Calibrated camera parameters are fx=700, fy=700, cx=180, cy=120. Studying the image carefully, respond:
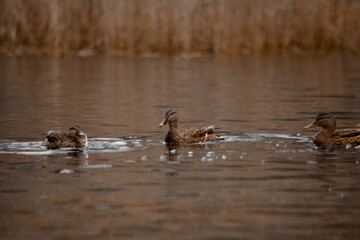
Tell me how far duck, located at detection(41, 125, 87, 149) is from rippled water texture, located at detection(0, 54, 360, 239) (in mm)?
152

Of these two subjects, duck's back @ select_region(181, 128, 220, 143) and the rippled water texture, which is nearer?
the rippled water texture

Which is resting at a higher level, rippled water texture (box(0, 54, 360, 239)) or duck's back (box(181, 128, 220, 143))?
duck's back (box(181, 128, 220, 143))

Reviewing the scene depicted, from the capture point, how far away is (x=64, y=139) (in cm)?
1069

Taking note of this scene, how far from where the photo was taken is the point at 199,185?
7.87 metres

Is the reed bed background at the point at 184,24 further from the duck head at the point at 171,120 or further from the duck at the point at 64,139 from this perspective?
the duck at the point at 64,139

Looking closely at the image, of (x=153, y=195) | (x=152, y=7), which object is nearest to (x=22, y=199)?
(x=153, y=195)

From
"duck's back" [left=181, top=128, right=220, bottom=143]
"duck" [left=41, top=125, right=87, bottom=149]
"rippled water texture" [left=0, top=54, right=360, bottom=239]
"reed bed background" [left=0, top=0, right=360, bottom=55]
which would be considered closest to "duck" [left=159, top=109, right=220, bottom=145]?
"duck's back" [left=181, top=128, right=220, bottom=143]

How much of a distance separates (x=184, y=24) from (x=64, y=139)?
2150cm

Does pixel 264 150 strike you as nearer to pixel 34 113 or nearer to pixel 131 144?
pixel 131 144

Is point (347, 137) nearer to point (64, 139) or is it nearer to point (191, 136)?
point (191, 136)

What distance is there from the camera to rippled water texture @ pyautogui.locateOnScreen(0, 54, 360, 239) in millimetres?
6281

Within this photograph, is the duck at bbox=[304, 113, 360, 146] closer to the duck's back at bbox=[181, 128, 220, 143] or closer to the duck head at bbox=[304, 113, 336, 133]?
the duck head at bbox=[304, 113, 336, 133]

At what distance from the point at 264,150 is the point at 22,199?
168 inches

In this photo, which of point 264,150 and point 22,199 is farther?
point 264,150
